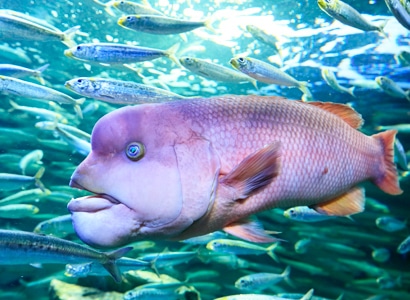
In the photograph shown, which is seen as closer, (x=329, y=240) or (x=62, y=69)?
(x=62, y=69)

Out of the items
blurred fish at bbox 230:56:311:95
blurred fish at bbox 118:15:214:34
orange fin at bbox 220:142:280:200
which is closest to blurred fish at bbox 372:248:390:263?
blurred fish at bbox 230:56:311:95

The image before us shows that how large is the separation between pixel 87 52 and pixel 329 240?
30.7 ft

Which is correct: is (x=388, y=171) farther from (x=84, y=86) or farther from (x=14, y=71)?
(x=14, y=71)

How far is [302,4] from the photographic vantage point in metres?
6.86

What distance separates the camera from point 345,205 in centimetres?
188

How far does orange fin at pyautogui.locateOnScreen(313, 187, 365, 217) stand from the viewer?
183 centimetres

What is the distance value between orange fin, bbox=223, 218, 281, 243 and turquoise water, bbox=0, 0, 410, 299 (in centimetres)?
573

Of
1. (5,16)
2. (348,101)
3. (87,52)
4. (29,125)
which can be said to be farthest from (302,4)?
(29,125)

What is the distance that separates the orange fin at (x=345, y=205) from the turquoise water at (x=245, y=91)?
562 centimetres

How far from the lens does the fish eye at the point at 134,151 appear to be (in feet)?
4.21

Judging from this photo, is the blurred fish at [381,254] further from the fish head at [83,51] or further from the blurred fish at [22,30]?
the blurred fish at [22,30]

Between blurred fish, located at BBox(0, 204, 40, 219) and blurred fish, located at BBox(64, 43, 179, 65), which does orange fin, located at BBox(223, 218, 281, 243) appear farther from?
blurred fish, located at BBox(0, 204, 40, 219)

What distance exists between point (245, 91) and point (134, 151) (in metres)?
9.18

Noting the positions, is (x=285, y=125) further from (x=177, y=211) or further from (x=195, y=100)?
(x=177, y=211)
